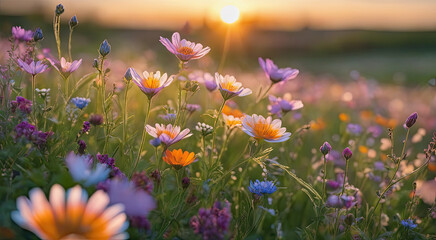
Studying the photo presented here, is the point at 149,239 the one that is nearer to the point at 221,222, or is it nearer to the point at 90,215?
the point at 221,222

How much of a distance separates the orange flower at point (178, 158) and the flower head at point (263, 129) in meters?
0.18

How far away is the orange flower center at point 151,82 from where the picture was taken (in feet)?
3.75

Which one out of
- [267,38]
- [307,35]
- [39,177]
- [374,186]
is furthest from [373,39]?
[39,177]

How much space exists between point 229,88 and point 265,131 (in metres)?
0.18

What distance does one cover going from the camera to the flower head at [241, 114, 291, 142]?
1.18 m

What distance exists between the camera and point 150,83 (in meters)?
1.15

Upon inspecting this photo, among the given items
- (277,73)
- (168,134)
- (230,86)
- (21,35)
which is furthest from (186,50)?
(21,35)

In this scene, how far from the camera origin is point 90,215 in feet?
2.22

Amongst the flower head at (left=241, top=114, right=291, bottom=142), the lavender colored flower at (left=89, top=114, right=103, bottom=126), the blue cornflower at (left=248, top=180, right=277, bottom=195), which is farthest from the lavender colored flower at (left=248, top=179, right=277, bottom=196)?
the lavender colored flower at (left=89, top=114, right=103, bottom=126)

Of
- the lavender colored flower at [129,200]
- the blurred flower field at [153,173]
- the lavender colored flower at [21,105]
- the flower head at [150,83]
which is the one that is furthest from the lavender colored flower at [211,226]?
the lavender colored flower at [21,105]

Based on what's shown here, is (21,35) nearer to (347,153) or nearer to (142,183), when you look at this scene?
(142,183)

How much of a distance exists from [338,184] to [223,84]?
32.6 inches

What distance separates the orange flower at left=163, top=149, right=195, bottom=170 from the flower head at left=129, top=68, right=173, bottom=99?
0.56 ft

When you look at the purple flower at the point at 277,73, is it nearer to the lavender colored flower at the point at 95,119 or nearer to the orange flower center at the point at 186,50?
the orange flower center at the point at 186,50
